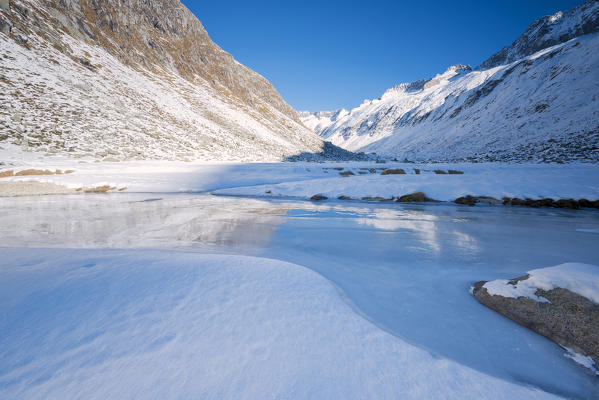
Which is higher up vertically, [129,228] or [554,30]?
[554,30]

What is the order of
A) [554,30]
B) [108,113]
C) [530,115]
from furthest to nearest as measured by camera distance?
[554,30] < [530,115] < [108,113]

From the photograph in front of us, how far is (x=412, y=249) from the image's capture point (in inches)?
149

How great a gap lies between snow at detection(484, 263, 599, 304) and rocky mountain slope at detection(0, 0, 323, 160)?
20.5 meters

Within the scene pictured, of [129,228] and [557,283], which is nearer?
[557,283]

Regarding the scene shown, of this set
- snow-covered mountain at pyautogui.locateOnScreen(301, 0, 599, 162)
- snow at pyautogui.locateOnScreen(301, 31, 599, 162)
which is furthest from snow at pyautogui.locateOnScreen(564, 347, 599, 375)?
snow at pyautogui.locateOnScreen(301, 31, 599, 162)

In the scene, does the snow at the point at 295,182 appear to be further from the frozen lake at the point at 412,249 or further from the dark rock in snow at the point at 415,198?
the frozen lake at the point at 412,249

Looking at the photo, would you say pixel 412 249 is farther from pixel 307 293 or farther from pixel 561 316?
pixel 307 293

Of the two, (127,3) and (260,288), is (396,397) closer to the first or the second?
(260,288)

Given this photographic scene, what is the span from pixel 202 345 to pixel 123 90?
34.6 metres

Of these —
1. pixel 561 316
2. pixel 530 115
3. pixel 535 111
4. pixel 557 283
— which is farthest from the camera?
pixel 530 115

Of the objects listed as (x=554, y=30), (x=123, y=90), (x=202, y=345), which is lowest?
(x=202, y=345)

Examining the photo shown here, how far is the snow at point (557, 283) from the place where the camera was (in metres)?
1.86

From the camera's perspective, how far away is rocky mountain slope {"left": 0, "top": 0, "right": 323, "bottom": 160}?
58.5 ft

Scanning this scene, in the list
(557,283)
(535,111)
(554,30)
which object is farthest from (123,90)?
(554,30)
